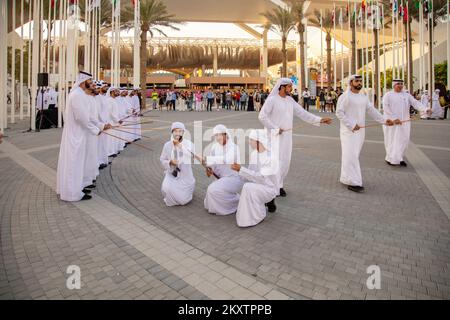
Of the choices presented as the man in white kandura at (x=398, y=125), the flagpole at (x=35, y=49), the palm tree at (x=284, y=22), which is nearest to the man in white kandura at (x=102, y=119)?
the man in white kandura at (x=398, y=125)

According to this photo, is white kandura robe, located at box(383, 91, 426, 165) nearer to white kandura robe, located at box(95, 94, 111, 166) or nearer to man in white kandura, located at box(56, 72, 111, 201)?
man in white kandura, located at box(56, 72, 111, 201)

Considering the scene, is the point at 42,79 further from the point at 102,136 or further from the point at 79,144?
the point at 79,144

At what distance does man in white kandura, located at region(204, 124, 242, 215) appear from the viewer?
522cm

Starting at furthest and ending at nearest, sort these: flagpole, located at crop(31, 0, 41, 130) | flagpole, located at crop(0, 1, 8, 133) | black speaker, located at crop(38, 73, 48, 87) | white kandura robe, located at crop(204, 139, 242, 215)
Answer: flagpole, located at crop(31, 0, 41, 130), black speaker, located at crop(38, 73, 48, 87), flagpole, located at crop(0, 1, 8, 133), white kandura robe, located at crop(204, 139, 242, 215)

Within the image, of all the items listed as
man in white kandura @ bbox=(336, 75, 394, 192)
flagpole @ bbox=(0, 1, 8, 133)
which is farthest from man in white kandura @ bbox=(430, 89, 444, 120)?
flagpole @ bbox=(0, 1, 8, 133)

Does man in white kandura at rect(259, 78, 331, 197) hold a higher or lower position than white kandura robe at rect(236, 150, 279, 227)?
higher

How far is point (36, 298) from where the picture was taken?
3.04 metres

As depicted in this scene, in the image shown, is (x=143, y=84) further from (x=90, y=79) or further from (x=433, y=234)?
(x=433, y=234)

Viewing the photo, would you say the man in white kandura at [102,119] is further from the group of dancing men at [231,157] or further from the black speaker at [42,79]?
the black speaker at [42,79]

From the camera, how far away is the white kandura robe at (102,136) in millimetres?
8742

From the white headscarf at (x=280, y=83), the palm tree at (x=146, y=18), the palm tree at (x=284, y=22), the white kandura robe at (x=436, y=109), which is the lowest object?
the white headscarf at (x=280, y=83)

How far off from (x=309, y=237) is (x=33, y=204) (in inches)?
169

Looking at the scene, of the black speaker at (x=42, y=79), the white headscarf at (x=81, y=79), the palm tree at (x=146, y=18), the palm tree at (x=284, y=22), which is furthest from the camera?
the palm tree at (x=284, y=22)
